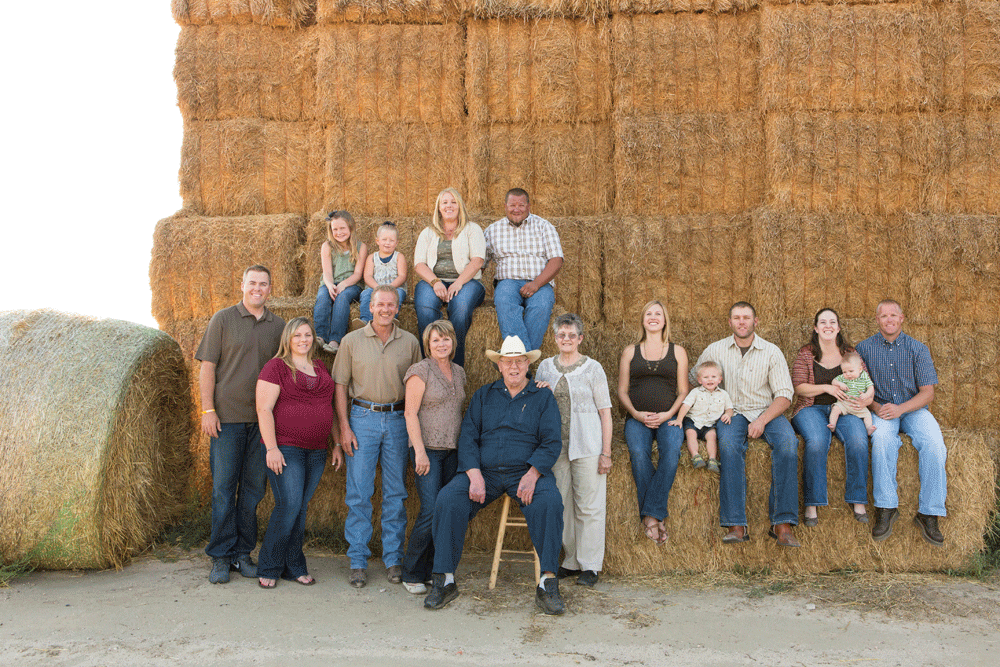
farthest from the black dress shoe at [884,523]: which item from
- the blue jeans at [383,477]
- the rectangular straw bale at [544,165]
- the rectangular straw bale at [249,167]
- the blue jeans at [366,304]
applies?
the rectangular straw bale at [249,167]

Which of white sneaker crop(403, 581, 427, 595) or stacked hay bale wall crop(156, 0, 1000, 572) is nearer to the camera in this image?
white sneaker crop(403, 581, 427, 595)

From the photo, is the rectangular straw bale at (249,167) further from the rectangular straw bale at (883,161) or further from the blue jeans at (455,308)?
the rectangular straw bale at (883,161)

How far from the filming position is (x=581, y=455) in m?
4.92

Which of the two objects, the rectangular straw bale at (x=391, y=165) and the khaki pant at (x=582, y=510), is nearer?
the khaki pant at (x=582, y=510)

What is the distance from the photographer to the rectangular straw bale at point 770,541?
506 cm

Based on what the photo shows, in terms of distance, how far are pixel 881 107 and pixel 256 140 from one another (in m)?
5.72

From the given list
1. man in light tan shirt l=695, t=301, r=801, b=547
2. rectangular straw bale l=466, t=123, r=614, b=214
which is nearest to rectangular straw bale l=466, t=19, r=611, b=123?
rectangular straw bale l=466, t=123, r=614, b=214

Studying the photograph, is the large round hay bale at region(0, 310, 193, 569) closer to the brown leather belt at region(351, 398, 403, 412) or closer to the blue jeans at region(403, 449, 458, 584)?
the brown leather belt at region(351, 398, 403, 412)

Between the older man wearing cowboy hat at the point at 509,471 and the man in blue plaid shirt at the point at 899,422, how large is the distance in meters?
2.23

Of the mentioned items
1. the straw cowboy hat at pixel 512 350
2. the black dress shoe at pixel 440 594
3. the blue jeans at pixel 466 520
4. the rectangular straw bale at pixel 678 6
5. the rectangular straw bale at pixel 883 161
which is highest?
the rectangular straw bale at pixel 678 6

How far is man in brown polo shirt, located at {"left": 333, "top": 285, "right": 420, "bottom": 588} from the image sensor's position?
16.3 feet

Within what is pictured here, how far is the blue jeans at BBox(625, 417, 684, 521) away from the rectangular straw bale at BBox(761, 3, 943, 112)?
3.37 meters

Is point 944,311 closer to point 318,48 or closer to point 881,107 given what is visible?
point 881,107

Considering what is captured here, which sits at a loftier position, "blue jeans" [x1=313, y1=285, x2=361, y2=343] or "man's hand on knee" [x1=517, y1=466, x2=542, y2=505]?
"blue jeans" [x1=313, y1=285, x2=361, y2=343]
